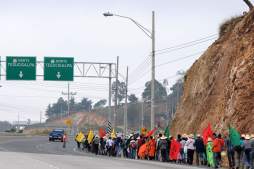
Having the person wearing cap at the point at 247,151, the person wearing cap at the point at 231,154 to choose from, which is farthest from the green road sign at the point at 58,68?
the person wearing cap at the point at 247,151

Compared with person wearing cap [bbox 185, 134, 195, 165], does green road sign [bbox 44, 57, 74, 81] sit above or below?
above

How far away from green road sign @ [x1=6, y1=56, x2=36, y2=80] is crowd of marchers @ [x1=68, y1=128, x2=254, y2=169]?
10419 millimetres

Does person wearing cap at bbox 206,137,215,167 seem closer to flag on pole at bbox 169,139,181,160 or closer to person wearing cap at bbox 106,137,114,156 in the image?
flag on pole at bbox 169,139,181,160

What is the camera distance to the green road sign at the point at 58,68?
6388 cm

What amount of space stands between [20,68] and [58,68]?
3.14 metres

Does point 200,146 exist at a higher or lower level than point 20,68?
lower

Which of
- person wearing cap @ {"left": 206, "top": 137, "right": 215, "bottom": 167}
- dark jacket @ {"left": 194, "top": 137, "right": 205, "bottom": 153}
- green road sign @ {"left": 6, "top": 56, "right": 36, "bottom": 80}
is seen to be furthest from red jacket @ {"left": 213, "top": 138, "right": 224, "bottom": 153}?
green road sign @ {"left": 6, "top": 56, "right": 36, "bottom": 80}

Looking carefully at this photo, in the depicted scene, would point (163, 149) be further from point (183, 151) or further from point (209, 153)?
point (209, 153)

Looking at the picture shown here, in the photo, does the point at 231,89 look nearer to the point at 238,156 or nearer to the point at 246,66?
the point at 246,66

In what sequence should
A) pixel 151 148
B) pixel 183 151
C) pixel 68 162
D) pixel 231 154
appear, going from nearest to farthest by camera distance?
1. pixel 231 154
2. pixel 68 162
3. pixel 183 151
4. pixel 151 148

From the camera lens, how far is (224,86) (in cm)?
4631

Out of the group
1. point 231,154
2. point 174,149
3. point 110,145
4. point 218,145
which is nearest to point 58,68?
point 110,145

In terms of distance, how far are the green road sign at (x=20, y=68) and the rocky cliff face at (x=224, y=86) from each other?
13.3 meters

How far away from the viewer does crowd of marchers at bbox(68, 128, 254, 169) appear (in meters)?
33.5
